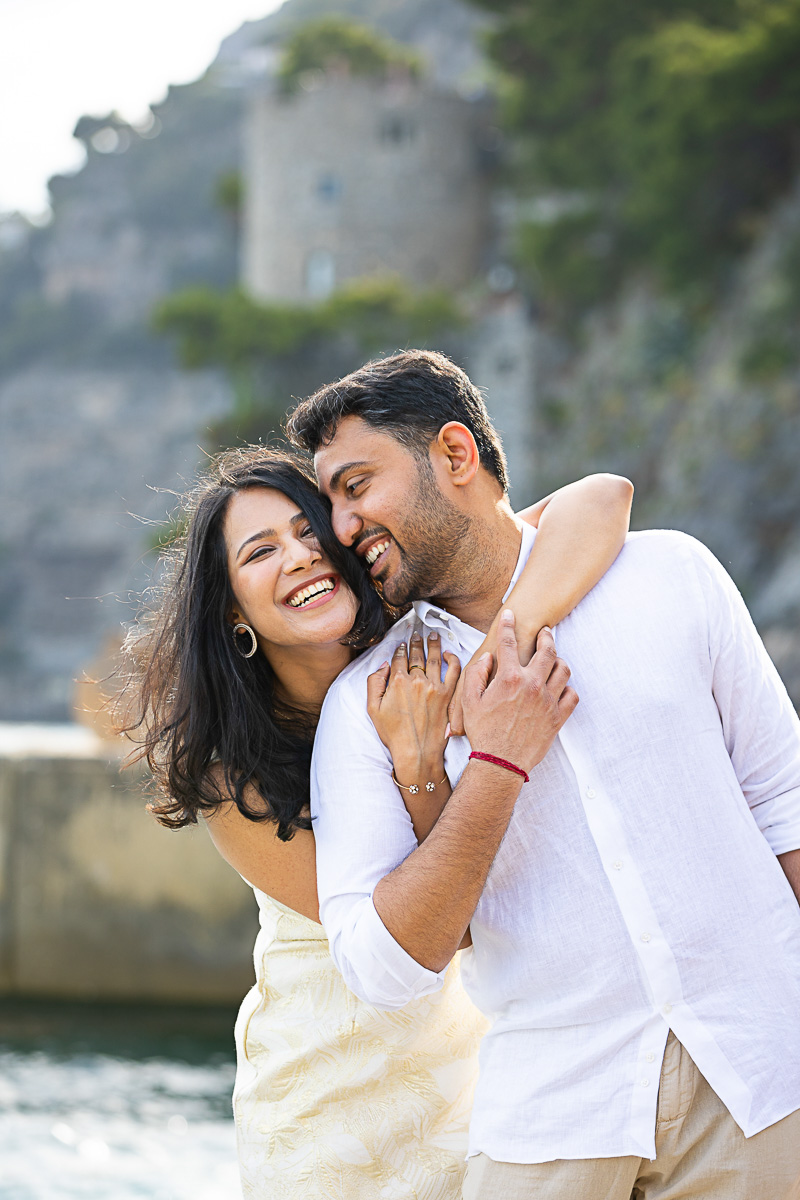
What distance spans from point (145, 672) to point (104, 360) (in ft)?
161

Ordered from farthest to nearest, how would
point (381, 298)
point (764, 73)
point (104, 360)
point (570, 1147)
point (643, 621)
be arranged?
point (104, 360), point (381, 298), point (764, 73), point (643, 621), point (570, 1147)

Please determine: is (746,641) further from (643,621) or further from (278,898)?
(278,898)

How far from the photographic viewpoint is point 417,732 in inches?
69.0

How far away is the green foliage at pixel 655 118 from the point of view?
16.2 meters

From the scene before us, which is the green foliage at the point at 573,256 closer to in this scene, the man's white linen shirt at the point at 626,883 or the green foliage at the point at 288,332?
the green foliage at the point at 288,332

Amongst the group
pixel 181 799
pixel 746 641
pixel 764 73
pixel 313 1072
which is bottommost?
pixel 313 1072

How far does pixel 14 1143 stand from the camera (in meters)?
4.64

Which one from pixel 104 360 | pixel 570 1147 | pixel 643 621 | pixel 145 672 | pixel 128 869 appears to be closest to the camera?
pixel 570 1147

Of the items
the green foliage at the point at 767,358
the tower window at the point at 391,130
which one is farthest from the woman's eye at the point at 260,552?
the tower window at the point at 391,130

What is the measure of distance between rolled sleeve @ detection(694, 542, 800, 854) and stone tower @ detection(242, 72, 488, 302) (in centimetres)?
2683

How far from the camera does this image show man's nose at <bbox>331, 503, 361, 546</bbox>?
6.35 ft

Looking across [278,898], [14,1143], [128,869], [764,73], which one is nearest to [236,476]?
[278,898]

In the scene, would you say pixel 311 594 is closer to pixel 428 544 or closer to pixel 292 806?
pixel 428 544

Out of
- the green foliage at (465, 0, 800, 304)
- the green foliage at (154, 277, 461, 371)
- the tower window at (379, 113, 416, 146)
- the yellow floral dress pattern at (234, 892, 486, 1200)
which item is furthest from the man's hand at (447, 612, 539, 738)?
the tower window at (379, 113, 416, 146)
